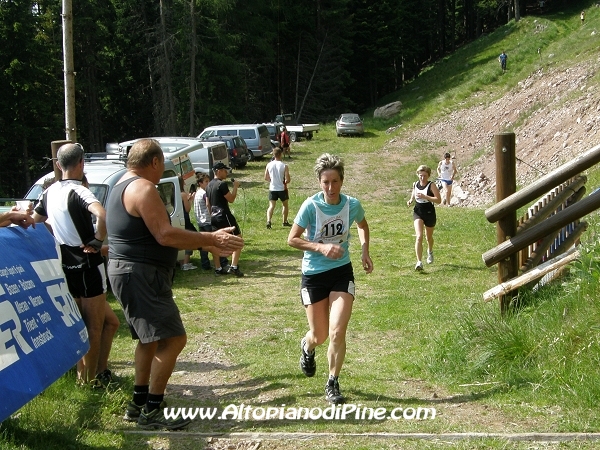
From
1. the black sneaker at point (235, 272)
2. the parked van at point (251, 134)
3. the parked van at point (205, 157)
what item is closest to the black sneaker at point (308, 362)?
the black sneaker at point (235, 272)

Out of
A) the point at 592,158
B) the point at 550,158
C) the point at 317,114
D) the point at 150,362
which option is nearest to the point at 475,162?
the point at 550,158

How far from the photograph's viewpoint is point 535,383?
5238 mm

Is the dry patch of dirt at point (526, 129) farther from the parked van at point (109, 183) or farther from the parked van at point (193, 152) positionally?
the parked van at point (109, 183)

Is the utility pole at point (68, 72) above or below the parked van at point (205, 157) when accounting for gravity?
above

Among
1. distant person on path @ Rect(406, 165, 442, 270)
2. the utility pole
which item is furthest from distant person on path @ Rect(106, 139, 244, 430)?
distant person on path @ Rect(406, 165, 442, 270)

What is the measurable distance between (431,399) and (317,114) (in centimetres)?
5691

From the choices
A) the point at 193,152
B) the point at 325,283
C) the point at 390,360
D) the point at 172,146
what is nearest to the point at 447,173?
the point at 172,146

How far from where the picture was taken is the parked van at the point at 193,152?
1714 centimetres

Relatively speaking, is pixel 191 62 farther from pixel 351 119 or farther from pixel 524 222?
pixel 524 222

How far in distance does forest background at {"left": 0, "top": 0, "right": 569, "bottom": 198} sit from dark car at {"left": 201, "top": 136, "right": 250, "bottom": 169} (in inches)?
287

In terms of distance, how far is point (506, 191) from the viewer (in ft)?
21.0

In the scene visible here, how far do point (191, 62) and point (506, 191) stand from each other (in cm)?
4218

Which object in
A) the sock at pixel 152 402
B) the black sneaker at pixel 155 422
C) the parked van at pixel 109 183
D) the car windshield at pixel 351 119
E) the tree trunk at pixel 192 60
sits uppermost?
the tree trunk at pixel 192 60

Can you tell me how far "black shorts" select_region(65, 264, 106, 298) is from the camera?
222 inches
